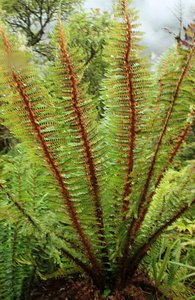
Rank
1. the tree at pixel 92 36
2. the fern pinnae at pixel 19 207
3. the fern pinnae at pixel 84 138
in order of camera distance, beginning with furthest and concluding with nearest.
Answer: the tree at pixel 92 36, the fern pinnae at pixel 19 207, the fern pinnae at pixel 84 138

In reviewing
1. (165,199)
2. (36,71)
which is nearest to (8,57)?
(36,71)

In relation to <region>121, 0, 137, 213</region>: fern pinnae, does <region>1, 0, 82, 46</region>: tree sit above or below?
above

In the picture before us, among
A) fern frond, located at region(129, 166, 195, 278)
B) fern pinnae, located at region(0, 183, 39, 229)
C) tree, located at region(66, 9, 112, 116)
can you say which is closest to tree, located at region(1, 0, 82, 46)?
tree, located at region(66, 9, 112, 116)

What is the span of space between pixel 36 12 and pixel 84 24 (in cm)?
501

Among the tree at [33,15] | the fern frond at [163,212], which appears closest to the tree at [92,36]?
the tree at [33,15]

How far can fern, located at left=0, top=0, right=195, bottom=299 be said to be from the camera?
715mm

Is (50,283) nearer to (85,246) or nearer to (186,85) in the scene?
(85,246)

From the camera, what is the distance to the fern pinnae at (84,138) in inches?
27.2

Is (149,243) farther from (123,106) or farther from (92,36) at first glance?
(92,36)

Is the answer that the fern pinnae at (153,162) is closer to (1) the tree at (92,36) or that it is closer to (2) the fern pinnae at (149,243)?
(2) the fern pinnae at (149,243)

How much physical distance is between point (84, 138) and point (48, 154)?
9 cm

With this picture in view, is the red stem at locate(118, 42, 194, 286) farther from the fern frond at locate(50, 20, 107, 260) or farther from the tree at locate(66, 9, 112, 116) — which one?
the tree at locate(66, 9, 112, 116)

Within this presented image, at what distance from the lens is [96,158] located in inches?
33.3

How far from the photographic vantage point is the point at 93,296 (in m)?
0.97
